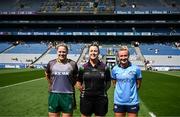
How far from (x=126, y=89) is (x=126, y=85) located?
3.2 inches

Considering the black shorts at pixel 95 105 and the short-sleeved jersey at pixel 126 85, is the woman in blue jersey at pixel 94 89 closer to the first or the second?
the black shorts at pixel 95 105

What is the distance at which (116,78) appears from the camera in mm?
7125

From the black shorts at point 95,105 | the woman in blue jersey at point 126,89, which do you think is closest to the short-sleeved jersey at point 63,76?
the black shorts at point 95,105

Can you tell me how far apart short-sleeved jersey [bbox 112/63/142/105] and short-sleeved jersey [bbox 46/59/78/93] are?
0.92m

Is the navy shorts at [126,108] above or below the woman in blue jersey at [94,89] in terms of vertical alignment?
below

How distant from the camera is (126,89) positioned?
696 cm

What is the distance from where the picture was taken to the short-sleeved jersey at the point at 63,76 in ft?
23.1

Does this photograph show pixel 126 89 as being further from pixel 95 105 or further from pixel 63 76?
pixel 63 76

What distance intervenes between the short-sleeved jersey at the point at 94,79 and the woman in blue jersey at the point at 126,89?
1.00 ft

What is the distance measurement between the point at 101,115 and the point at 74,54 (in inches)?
2208

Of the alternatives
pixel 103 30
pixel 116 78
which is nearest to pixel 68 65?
pixel 116 78

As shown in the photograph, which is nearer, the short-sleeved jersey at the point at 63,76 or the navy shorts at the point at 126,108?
the navy shorts at the point at 126,108

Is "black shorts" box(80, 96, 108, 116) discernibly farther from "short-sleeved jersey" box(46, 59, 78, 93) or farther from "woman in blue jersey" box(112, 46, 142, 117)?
"short-sleeved jersey" box(46, 59, 78, 93)

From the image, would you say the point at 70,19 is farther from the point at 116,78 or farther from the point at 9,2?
the point at 116,78
